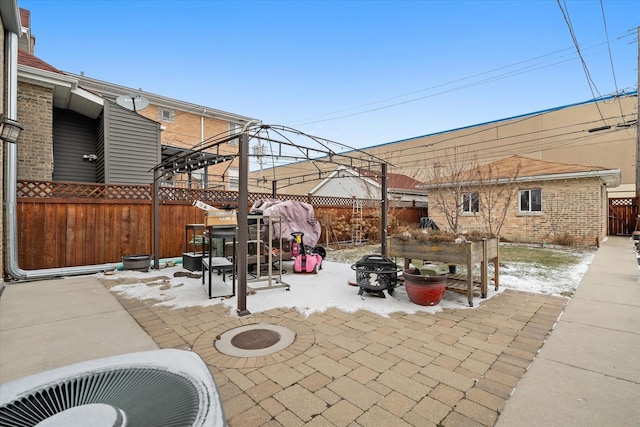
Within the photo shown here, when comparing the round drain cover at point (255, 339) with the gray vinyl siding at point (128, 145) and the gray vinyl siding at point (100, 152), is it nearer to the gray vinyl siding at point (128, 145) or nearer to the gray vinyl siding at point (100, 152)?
the gray vinyl siding at point (128, 145)

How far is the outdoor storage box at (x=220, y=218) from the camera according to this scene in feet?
16.3

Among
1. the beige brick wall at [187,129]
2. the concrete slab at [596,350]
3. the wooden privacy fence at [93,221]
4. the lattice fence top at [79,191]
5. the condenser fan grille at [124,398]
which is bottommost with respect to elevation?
the concrete slab at [596,350]

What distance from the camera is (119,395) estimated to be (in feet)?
3.59

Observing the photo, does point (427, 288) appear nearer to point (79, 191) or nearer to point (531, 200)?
point (79, 191)

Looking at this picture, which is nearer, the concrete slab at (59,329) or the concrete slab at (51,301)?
the concrete slab at (59,329)

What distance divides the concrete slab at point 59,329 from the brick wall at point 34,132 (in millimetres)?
3635

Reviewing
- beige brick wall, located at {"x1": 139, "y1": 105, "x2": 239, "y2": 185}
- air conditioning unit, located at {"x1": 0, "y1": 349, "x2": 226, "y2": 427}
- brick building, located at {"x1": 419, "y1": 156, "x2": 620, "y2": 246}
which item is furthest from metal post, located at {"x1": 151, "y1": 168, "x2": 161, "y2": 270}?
beige brick wall, located at {"x1": 139, "y1": 105, "x2": 239, "y2": 185}

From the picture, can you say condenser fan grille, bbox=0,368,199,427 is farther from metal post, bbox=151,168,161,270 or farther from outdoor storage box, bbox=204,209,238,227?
metal post, bbox=151,168,161,270

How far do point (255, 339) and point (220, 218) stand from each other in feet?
8.06

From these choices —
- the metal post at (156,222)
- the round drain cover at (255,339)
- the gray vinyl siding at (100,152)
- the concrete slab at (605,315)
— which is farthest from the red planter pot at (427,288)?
the gray vinyl siding at (100,152)

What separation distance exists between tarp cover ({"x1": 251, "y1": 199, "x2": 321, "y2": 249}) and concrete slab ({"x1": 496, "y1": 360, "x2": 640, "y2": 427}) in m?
4.88

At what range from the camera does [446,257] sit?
4336 mm

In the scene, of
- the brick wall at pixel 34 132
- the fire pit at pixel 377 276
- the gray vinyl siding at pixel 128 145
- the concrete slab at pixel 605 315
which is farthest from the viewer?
the gray vinyl siding at pixel 128 145

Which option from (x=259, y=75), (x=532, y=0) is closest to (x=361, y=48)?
(x=259, y=75)
